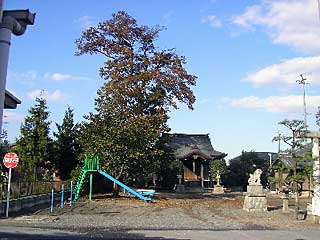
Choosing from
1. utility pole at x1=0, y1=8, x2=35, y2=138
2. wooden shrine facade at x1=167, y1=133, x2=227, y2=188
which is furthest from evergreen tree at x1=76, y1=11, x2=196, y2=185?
utility pole at x1=0, y1=8, x2=35, y2=138

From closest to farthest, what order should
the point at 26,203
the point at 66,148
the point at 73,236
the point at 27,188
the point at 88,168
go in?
the point at 73,236 < the point at 26,203 < the point at 27,188 < the point at 88,168 < the point at 66,148

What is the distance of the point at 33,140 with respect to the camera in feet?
87.8

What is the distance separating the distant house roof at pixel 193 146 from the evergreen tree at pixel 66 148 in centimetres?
1359

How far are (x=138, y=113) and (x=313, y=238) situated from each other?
757 inches

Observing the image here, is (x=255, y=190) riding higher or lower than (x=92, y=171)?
lower

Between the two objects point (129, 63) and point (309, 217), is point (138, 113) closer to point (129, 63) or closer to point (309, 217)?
point (129, 63)

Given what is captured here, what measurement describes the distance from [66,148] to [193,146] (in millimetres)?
18332

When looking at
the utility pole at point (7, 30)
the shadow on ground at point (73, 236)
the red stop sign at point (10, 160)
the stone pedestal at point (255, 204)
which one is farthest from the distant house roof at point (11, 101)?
the stone pedestal at point (255, 204)

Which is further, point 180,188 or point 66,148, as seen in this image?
point 180,188

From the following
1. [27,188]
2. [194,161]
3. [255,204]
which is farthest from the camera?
[194,161]

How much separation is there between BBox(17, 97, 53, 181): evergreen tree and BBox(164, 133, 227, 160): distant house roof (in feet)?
56.7

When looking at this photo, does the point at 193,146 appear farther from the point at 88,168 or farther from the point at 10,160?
the point at 10,160

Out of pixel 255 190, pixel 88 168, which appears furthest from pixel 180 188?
pixel 255 190

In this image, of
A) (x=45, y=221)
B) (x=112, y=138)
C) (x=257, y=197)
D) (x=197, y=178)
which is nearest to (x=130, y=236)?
(x=45, y=221)
